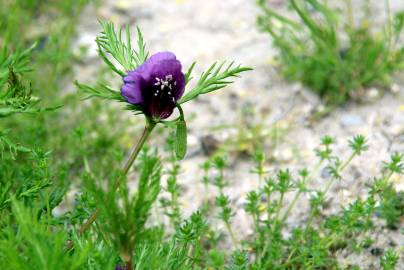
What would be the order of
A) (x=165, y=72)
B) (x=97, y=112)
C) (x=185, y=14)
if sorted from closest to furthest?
(x=165, y=72) → (x=97, y=112) → (x=185, y=14)

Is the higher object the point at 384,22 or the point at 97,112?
the point at 384,22

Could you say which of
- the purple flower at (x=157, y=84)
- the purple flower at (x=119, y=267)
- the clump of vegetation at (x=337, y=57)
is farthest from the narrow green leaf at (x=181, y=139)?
the clump of vegetation at (x=337, y=57)

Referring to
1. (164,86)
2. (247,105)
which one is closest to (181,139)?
(164,86)

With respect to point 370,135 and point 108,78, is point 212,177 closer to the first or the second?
point 370,135

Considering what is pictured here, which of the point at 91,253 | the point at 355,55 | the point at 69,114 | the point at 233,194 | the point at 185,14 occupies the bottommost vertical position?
the point at 91,253

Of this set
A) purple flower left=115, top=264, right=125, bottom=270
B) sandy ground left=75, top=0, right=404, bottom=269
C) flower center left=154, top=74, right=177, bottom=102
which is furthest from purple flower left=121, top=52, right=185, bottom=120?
sandy ground left=75, top=0, right=404, bottom=269

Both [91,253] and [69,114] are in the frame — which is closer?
[91,253]

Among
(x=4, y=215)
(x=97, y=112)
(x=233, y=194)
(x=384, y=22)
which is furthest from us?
(x=384, y=22)

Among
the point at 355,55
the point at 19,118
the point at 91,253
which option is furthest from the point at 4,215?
the point at 355,55
